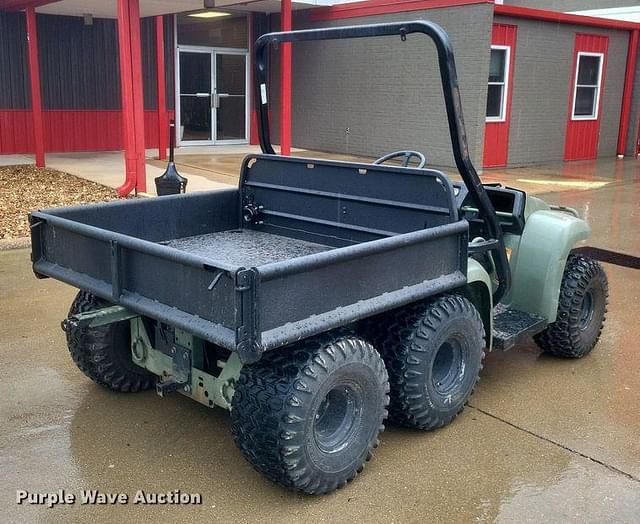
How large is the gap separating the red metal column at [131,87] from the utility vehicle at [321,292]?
18.5 feet

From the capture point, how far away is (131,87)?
9.75 meters

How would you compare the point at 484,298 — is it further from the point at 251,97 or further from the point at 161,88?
the point at 251,97

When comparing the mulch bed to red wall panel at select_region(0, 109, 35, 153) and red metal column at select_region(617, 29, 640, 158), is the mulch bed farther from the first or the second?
red metal column at select_region(617, 29, 640, 158)

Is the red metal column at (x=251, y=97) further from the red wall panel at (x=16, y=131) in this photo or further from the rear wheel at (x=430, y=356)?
the rear wheel at (x=430, y=356)

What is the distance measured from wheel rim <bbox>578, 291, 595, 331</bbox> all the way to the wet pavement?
0.26 meters

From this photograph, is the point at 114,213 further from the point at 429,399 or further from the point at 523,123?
the point at 523,123

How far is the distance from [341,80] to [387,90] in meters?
1.57

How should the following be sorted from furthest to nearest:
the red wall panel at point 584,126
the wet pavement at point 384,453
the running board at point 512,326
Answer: the red wall panel at point 584,126, the running board at point 512,326, the wet pavement at point 384,453

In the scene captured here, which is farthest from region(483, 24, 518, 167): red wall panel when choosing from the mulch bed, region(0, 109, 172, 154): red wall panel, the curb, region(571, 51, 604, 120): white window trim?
the curb

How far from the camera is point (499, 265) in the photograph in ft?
13.4

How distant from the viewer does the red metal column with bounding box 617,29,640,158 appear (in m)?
17.1

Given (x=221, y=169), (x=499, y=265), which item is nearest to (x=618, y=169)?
(x=221, y=169)

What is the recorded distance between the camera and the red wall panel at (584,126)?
52.2 ft

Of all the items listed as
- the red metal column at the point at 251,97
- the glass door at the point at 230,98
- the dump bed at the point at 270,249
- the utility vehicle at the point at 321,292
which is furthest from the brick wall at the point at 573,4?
the dump bed at the point at 270,249
